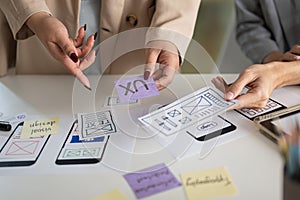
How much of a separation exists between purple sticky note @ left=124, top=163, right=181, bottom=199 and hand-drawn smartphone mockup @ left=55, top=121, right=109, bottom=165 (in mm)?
82

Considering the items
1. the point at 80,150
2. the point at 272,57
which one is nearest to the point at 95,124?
the point at 80,150

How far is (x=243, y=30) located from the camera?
4.49 ft

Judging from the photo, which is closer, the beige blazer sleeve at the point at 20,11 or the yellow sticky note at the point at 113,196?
the yellow sticky note at the point at 113,196

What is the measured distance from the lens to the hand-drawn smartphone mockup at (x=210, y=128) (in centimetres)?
83

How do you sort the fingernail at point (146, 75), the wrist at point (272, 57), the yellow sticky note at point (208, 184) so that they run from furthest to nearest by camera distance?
the wrist at point (272, 57)
the fingernail at point (146, 75)
the yellow sticky note at point (208, 184)

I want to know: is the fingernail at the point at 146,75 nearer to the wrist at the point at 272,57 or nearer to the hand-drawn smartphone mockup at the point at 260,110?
the hand-drawn smartphone mockup at the point at 260,110

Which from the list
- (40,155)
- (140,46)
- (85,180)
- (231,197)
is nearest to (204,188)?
(231,197)

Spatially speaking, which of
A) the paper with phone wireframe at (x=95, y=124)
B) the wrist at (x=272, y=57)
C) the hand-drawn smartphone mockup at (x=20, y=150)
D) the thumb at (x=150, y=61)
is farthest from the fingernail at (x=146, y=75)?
the wrist at (x=272, y=57)

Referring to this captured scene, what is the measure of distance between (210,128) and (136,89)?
172mm

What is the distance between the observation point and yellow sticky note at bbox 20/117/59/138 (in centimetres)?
86

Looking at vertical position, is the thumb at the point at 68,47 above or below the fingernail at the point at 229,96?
above

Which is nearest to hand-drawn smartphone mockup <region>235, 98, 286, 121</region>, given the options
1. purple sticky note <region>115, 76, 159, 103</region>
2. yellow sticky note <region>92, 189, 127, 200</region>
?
purple sticky note <region>115, 76, 159, 103</region>

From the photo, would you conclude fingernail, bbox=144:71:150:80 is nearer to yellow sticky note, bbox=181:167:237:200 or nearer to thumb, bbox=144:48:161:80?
thumb, bbox=144:48:161:80

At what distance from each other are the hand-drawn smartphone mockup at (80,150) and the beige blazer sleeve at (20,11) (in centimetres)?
30
